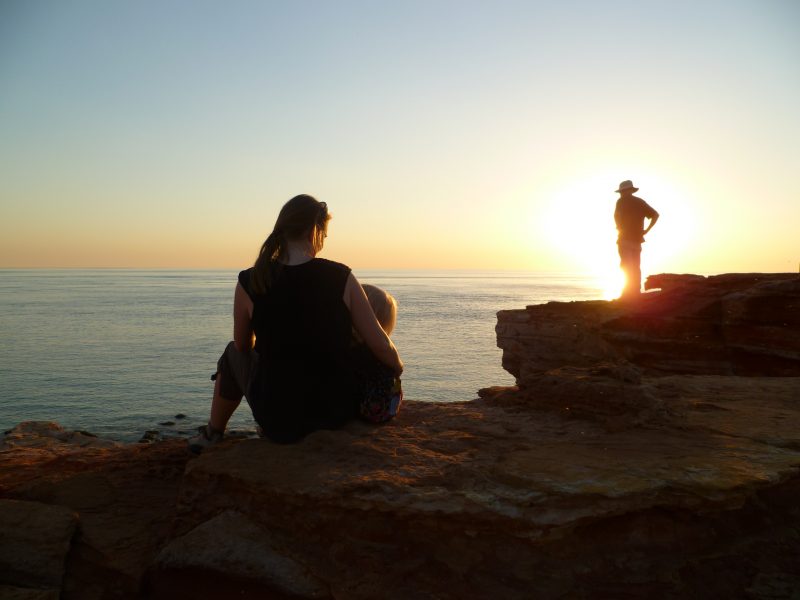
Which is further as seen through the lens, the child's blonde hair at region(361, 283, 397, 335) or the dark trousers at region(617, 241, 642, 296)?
the dark trousers at region(617, 241, 642, 296)

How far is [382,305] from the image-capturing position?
3.94 metres

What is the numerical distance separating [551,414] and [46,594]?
3.36m

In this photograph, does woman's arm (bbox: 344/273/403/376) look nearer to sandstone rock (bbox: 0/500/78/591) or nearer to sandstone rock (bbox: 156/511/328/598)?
sandstone rock (bbox: 156/511/328/598)

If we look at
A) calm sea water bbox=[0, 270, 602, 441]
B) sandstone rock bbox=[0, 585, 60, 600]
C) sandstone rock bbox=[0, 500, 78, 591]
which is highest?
sandstone rock bbox=[0, 500, 78, 591]

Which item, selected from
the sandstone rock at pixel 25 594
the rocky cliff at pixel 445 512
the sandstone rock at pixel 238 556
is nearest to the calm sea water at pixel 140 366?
the rocky cliff at pixel 445 512

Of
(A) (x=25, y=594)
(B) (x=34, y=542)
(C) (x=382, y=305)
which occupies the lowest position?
(A) (x=25, y=594)

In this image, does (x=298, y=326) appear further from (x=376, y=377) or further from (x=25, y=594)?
(x=25, y=594)

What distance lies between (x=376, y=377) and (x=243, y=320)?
0.98m

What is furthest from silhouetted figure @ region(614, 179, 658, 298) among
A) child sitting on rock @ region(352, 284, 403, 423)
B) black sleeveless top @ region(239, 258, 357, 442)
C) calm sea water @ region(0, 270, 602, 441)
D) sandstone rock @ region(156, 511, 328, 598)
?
sandstone rock @ region(156, 511, 328, 598)

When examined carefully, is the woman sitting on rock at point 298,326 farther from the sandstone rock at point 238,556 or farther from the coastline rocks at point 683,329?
the coastline rocks at point 683,329

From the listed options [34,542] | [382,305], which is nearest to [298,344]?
[382,305]

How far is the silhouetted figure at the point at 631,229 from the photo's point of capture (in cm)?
1078

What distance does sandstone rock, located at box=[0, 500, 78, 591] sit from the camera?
292 centimetres

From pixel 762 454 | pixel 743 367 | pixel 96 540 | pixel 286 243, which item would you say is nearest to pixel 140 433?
pixel 96 540
